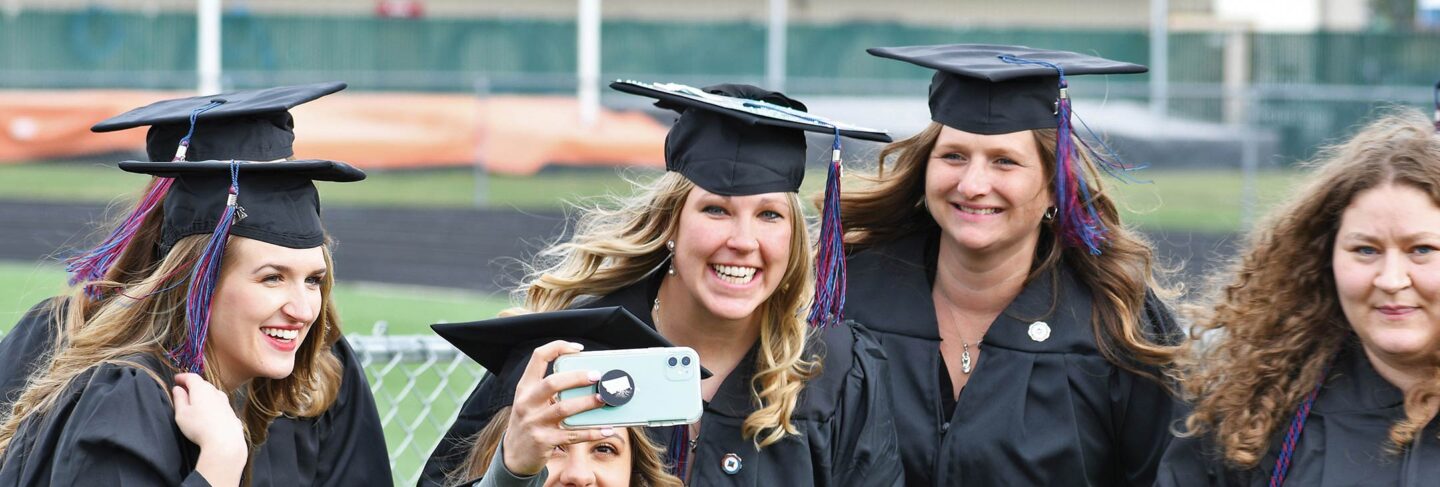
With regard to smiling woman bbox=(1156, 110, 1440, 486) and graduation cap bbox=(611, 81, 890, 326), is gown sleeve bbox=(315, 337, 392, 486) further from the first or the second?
smiling woman bbox=(1156, 110, 1440, 486)

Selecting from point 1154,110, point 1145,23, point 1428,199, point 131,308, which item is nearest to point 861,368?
point 1428,199

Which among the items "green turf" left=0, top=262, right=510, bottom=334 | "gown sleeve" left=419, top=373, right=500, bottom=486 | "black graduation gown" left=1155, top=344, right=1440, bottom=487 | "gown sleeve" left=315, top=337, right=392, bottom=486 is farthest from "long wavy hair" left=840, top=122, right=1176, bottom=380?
"green turf" left=0, top=262, right=510, bottom=334

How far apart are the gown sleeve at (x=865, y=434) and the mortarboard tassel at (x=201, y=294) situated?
4.33 feet

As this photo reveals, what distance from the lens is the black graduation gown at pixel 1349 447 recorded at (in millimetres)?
3193

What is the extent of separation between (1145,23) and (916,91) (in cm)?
1175

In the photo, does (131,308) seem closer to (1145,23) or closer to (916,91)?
(916,91)

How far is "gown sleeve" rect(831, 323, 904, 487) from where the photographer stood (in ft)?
11.7

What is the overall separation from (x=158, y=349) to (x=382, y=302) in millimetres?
7752

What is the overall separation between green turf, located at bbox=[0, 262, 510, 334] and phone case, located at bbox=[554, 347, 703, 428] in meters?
6.44

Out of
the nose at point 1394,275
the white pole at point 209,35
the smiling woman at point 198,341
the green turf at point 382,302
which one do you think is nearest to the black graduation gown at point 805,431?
the smiling woman at point 198,341

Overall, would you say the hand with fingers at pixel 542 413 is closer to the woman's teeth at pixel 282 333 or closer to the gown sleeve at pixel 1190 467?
the woman's teeth at pixel 282 333

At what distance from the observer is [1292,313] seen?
3.49 m

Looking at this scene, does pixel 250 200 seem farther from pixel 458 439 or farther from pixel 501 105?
pixel 501 105

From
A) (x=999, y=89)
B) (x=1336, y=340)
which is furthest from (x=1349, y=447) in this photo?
(x=999, y=89)
